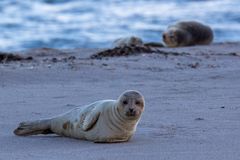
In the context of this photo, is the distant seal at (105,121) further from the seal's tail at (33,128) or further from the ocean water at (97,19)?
the ocean water at (97,19)

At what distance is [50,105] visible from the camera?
6.24m

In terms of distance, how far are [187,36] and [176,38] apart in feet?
1.16

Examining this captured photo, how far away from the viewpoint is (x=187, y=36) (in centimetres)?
1454

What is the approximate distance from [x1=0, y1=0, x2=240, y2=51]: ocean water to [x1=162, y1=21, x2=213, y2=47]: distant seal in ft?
7.47

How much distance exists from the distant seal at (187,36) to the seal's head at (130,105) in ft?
31.5

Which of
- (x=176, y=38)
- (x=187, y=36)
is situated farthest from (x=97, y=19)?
(x=176, y=38)

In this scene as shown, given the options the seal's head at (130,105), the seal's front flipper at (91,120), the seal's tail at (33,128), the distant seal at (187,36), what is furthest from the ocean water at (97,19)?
the seal's head at (130,105)

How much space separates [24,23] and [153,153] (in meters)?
17.2

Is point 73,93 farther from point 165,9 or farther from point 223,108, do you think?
point 165,9

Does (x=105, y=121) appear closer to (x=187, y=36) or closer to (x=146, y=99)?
(x=146, y=99)

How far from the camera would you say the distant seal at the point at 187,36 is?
14312 mm

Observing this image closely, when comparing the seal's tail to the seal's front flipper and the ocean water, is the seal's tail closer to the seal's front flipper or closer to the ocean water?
the seal's front flipper

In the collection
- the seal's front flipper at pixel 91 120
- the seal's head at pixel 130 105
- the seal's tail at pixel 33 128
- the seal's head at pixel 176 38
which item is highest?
the seal's head at pixel 176 38

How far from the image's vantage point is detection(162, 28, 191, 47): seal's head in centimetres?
1428
